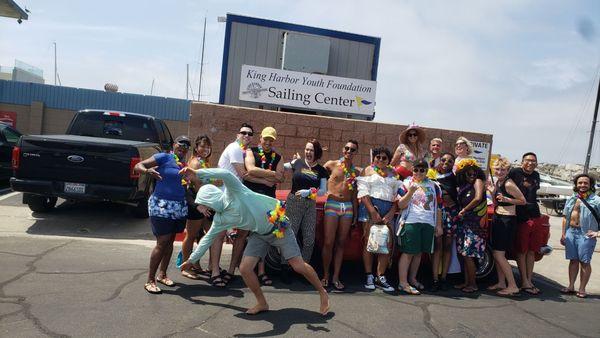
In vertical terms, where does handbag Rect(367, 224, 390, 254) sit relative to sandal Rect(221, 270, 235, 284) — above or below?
above

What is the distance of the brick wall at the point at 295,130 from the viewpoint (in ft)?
28.9

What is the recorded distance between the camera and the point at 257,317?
451 cm

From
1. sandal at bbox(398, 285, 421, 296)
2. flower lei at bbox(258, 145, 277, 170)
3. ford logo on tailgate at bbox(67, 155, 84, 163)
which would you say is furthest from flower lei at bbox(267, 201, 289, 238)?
ford logo on tailgate at bbox(67, 155, 84, 163)

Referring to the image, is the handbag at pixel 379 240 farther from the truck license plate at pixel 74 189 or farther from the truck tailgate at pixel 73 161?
the truck license plate at pixel 74 189

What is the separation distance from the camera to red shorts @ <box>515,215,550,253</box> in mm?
6148

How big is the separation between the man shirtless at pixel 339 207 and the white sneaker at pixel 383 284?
0.48 meters

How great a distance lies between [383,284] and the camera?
575cm

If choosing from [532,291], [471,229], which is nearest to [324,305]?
[471,229]

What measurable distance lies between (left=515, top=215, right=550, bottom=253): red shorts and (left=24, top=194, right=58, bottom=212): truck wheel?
781cm

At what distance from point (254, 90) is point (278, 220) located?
6.03m

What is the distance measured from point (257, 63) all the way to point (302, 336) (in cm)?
900

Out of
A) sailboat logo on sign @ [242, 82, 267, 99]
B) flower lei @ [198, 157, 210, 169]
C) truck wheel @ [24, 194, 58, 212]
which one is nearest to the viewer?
flower lei @ [198, 157, 210, 169]

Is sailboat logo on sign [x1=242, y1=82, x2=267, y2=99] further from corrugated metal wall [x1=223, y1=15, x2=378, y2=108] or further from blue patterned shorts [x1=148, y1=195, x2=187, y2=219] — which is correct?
blue patterned shorts [x1=148, y1=195, x2=187, y2=219]

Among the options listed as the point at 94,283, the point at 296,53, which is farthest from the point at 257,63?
the point at 94,283
